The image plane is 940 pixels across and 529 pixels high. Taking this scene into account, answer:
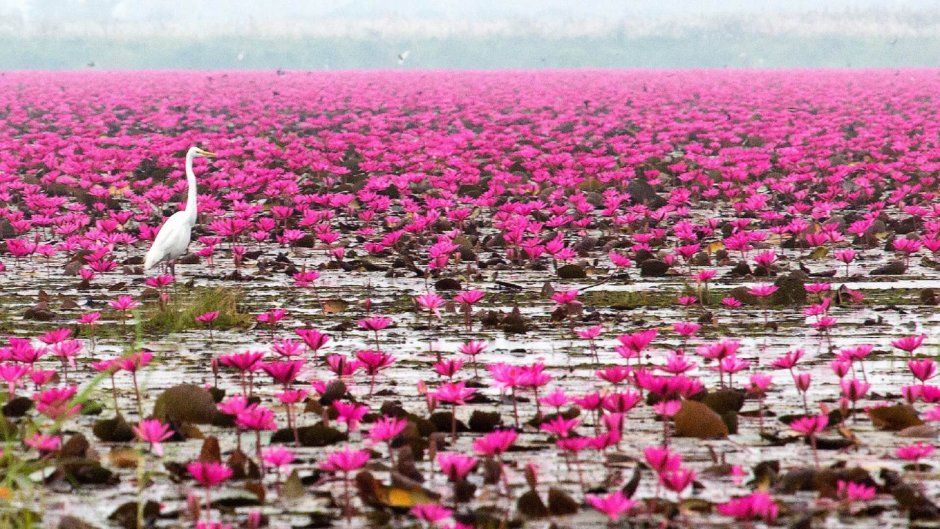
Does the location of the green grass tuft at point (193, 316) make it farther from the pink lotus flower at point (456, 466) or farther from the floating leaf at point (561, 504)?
the floating leaf at point (561, 504)

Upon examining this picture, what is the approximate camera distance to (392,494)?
358 cm

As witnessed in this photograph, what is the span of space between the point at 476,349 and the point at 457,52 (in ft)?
204

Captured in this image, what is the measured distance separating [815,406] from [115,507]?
227 centimetres

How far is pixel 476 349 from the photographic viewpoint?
4973mm

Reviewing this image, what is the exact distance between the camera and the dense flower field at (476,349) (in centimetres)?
370

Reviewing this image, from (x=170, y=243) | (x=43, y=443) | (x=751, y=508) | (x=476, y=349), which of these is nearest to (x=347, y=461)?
(x=43, y=443)

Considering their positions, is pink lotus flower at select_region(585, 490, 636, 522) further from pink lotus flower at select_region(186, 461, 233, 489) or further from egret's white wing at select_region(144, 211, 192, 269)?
egret's white wing at select_region(144, 211, 192, 269)

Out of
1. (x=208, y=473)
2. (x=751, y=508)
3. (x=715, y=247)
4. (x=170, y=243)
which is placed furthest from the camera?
(x=715, y=247)

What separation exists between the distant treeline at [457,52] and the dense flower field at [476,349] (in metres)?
49.1

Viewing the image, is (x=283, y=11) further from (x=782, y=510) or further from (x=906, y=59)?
(x=782, y=510)

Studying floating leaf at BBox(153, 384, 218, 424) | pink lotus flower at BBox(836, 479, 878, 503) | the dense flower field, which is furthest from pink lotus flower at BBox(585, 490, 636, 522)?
floating leaf at BBox(153, 384, 218, 424)

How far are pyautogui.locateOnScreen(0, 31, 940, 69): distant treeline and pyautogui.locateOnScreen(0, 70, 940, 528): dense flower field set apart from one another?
49095mm

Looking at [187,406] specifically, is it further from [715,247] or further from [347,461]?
[715,247]

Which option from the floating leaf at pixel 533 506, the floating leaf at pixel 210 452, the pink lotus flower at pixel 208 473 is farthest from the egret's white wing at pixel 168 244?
the floating leaf at pixel 533 506
